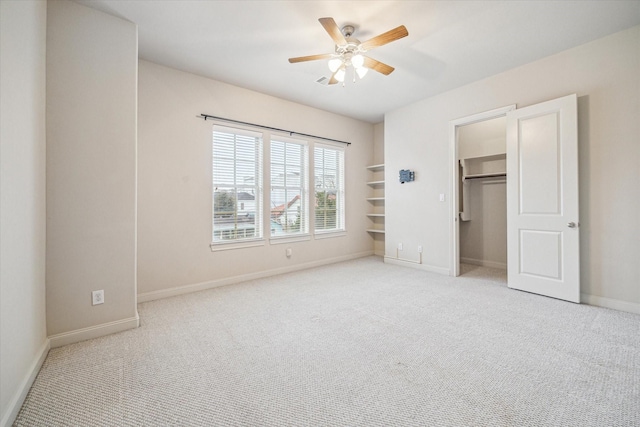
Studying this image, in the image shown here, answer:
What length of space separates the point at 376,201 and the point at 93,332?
502 cm

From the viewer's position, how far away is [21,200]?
1702 mm

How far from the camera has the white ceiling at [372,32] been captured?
2.43m

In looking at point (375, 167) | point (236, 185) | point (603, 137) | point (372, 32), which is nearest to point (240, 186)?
point (236, 185)

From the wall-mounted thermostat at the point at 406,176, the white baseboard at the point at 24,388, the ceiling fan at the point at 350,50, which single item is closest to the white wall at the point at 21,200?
the white baseboard at the point at 24,388

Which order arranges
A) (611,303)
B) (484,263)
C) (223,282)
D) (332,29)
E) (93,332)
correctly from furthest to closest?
(484,263)
(223,282)
(611,303)
(93,332)
(332,29)

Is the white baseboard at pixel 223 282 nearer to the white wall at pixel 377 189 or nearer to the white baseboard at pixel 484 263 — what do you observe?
the white wall at pixel 377 189

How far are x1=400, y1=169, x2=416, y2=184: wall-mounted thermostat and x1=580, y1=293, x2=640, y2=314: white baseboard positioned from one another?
2.66 meters

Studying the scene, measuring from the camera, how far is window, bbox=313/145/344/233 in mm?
5113

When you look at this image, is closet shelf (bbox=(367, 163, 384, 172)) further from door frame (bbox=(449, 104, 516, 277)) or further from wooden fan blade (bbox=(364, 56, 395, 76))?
wooden fan blade (bbox=(364, 56, 395, 76))

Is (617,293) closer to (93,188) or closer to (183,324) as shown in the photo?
(183,324)

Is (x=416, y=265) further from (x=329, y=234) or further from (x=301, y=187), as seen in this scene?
(x=301, y=187)

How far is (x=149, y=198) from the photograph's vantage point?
3297mm

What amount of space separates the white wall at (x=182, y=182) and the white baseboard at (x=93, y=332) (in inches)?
30.0

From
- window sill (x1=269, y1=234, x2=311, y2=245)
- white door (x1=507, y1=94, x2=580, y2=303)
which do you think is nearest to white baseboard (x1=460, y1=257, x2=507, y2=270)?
white door (x1=507, y1=94, x2=580, y2=303)
